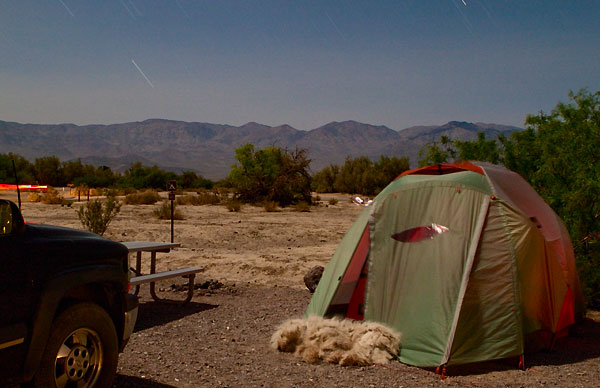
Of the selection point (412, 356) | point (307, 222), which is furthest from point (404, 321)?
point (307, 222)

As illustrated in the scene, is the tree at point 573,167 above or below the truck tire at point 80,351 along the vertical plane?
above

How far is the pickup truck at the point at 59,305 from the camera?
12.2 ft

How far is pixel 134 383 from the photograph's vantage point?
5363 mm

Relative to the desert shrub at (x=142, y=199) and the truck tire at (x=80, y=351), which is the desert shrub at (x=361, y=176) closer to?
the desert shrub at (x=142, y=199)

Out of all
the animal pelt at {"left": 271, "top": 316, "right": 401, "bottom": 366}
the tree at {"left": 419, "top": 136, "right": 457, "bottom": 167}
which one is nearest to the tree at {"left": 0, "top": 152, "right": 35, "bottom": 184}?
the tree at {"left": 419, "top": 136, "right": 457, "bottom": 167}

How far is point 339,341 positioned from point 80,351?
302 centimetres

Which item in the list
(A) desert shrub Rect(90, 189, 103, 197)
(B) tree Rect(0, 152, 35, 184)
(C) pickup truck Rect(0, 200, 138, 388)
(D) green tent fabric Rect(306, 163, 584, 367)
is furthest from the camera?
(A) desert shrub Rect(90, 189, 103, 197)

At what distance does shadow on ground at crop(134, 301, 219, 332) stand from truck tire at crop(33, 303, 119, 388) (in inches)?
122

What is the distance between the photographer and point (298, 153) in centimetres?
4003

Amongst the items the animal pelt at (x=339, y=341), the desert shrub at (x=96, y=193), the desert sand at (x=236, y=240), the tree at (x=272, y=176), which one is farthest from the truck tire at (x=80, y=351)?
the desert shrub at (x=96, y=193)

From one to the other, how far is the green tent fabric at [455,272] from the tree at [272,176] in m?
29.3

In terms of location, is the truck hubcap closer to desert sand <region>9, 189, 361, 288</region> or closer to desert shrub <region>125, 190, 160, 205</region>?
desert sand <region>9, 189, 361, 288</region>

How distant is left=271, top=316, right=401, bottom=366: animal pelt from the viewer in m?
6.24

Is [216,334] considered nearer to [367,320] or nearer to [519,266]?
[367,320]
